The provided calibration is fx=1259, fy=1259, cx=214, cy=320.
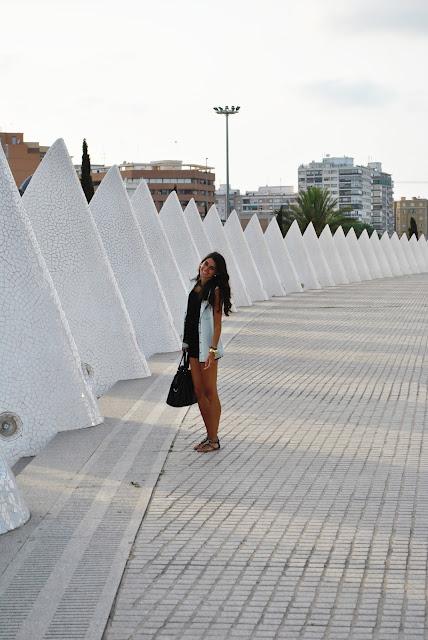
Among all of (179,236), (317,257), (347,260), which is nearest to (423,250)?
(347,260)

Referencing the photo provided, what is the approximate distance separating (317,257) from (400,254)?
21335mm

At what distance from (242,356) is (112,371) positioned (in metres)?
3.95

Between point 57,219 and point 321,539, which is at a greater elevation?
point 57,219

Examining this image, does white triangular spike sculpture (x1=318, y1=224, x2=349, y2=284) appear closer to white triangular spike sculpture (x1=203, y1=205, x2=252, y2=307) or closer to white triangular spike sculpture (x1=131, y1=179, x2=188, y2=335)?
white triangular spike sculpture (x1=203, y1=205, x2=252, y2=307)

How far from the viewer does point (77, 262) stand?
13.9m

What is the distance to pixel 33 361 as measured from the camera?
1067cm

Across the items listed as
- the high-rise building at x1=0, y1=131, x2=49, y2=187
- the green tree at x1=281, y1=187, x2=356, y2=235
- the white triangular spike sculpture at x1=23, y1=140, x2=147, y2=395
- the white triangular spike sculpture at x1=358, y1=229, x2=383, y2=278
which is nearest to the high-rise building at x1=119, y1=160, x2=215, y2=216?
the high-rise building at x1=0, y1=131, x2=49, y2=187

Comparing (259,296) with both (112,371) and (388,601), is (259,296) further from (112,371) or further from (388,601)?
(388,601)

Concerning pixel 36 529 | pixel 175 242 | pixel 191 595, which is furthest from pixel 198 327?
pixel 175 242

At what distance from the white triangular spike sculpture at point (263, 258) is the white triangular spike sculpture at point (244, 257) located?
104 inches

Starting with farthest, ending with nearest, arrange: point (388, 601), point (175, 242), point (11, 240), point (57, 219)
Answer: point (175, 242)
point (57, 219)
point (11, 240)
point (388, 601)

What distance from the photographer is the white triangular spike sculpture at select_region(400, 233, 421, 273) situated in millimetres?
72438

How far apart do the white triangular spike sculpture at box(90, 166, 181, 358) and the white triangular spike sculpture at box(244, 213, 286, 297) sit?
20841 mm

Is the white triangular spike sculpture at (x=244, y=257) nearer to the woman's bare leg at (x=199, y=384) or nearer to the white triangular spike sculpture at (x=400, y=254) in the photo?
the woman's bare leg at (x=199, y=384)
